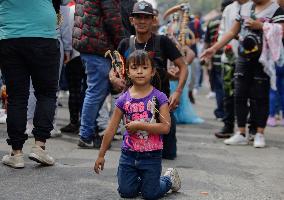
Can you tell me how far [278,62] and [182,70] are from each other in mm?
1958

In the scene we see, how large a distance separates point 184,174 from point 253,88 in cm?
220

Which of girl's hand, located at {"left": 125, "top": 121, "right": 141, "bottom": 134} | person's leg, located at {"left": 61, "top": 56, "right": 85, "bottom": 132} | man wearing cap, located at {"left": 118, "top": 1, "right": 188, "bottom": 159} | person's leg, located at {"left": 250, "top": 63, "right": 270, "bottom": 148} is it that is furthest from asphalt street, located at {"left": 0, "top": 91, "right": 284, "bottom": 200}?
man wearing cap, located at {"left": 118, "top": 1, "right": 188, "bottom": 159}

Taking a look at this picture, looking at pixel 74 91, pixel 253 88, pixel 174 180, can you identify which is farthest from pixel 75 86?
pixel 174 180

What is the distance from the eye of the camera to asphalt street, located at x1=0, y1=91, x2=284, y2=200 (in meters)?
4.28

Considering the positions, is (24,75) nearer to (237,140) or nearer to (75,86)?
(75,86)

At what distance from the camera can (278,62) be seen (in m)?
6.93

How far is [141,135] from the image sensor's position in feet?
13.6

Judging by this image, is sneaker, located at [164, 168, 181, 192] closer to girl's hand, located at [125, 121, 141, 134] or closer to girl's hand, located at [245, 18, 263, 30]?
girl's hand, located at [125, 121, 141, 134]

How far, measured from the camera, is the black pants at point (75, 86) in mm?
7387

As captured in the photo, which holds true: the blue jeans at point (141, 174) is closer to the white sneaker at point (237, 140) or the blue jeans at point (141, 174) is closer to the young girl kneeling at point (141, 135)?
the young girl kneeling at point (141, 135)

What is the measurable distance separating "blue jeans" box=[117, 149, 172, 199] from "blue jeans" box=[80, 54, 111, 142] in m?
1.91

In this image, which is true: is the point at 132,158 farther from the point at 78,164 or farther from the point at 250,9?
the point at 250,9

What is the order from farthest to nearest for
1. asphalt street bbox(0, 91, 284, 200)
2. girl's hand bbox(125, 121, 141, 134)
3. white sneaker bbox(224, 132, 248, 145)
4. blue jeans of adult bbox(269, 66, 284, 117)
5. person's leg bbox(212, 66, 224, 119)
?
1. person's leg bbox(212, 66, 224, 119)
2. blue jeans of adult bbox(269, 66, 284, 117)
3. white sneaker bbox(224, 132, 248, 145)
4. asphalt street bbox(0, 91, 284, 200)
5. girl's hand bbox(125, 121, 141, 134)

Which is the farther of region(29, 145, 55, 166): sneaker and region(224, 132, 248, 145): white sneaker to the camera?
region(224, 132, 248, 145): white sneaker
